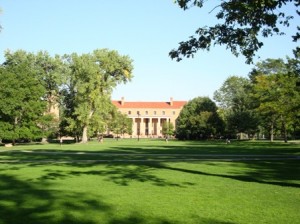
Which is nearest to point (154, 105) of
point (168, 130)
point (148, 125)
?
point (148, 125)

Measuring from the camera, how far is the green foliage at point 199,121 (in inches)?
3403

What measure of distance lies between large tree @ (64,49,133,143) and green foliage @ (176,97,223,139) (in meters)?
24.9

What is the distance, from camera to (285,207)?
9.69 meters

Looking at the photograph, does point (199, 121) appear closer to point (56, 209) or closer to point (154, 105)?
point (154, 105)

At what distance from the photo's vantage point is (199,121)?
8656 centimetres

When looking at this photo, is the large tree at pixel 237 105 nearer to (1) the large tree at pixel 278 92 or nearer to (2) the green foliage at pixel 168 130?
(1) the large tree at pixel 278 92

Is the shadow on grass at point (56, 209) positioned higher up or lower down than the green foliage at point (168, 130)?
lower down

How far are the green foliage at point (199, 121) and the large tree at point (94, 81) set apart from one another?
982 inches

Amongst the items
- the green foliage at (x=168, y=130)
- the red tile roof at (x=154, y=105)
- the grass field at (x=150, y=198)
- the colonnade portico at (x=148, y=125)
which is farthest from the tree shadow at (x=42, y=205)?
the red tile roof at (x=154, y=105)

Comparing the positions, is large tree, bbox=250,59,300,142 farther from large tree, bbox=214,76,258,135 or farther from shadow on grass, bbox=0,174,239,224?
shadow on grass, bbox=0,174,239,224

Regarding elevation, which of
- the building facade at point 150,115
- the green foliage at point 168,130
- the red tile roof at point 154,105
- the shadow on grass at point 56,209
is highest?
the red tile roof at point 154,105

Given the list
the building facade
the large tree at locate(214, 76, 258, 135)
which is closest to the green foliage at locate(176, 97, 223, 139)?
the large tree at locate(214, 76, 258, 135)

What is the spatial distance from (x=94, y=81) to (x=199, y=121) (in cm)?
3025

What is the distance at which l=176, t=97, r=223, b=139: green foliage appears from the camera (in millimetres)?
86438
